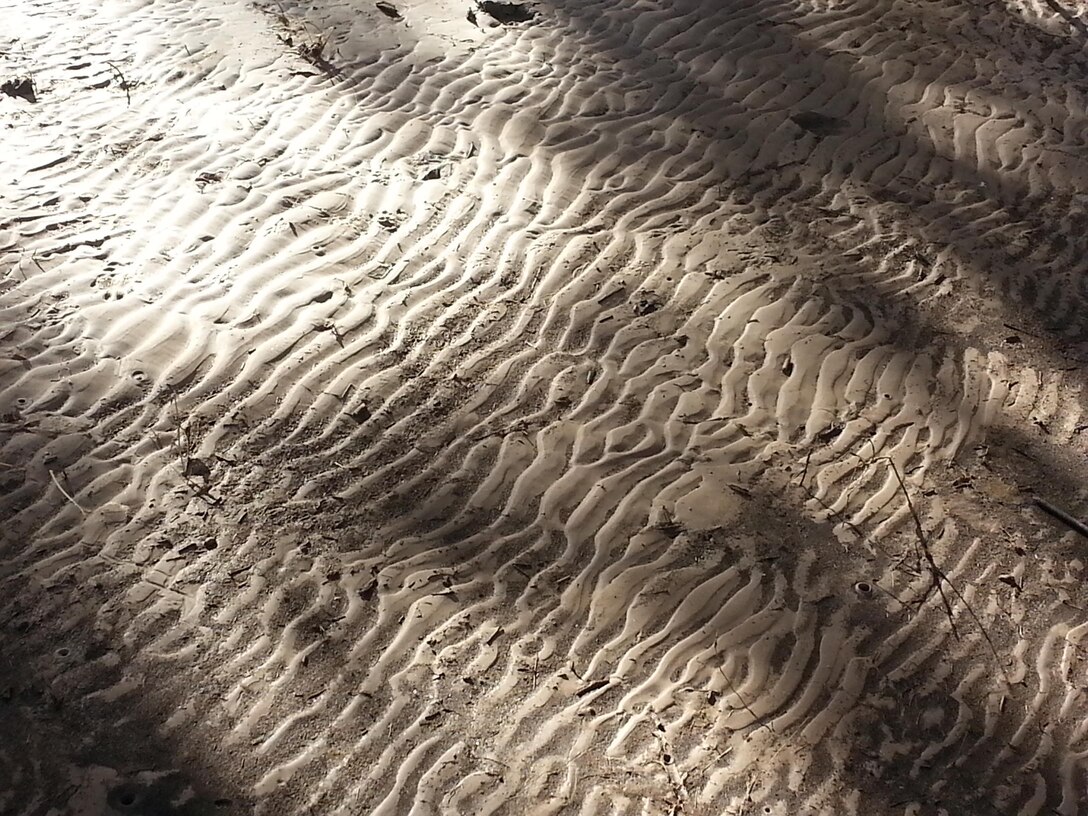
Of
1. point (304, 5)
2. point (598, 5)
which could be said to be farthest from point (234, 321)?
point (598, 5)

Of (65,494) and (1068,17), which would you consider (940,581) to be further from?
(1068,17)

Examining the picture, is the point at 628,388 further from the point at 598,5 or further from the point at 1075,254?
the point at 598,5

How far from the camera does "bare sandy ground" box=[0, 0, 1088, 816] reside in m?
4.00

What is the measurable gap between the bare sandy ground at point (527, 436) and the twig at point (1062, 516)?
4 centimetres

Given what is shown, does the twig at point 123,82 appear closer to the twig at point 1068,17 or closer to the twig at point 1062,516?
the twig at point 1062,516

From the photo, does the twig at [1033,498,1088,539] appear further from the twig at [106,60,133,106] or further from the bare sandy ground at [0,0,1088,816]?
the twig at [106,60,133,106]

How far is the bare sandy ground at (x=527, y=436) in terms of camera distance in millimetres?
4004

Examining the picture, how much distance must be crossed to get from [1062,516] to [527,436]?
3.08m

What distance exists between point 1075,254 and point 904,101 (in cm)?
234

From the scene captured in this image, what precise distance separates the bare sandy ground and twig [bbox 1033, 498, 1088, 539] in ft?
0.14

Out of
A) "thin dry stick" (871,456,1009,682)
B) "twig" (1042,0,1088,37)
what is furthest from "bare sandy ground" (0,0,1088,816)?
"twig" (1042,0,1088,37)

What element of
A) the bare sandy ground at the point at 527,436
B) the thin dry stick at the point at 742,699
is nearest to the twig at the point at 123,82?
the bare sandy ground at the point at 527,436

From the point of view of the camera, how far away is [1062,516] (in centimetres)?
499

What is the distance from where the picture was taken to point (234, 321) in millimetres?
5621
